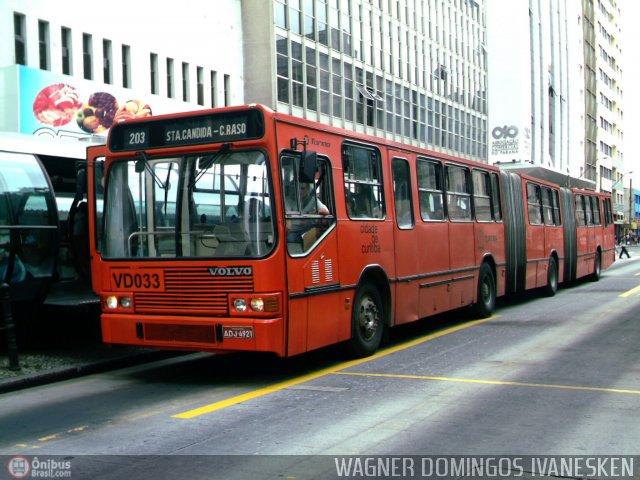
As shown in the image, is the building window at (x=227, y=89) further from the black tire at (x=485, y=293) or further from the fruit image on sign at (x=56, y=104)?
the black tire at (x=485, y=293)

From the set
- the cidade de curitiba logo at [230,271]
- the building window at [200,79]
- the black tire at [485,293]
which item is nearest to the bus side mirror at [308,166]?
the cidade de curitiba logo at [230,271]

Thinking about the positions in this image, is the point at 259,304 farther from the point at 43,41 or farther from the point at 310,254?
the point at 43,41

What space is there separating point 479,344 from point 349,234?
2.97 meters

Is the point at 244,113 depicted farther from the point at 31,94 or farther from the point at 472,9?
the point at 472,9

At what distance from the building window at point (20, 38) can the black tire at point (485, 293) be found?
60.6ft

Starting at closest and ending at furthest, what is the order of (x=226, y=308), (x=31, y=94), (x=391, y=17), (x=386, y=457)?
(x=386, y=457), (x=226, y=308), (x=31, y=94), (x=391, y=17)

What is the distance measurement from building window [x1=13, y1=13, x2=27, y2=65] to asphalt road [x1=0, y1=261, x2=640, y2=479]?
61.4 ft

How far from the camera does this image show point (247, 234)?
820 centimetres

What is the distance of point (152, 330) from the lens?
8523 mm

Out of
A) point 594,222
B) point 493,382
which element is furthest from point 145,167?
point 594,222

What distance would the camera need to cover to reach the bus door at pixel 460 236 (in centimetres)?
1298

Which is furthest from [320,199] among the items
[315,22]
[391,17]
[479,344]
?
[391,17]

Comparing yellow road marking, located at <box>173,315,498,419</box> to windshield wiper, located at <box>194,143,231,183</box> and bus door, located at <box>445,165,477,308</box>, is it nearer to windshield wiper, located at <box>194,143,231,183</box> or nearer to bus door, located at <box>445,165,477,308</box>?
bus door, located at <box>445,165,477,308</box>

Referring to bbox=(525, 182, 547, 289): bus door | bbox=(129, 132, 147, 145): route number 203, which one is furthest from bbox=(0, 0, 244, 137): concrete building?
bbox=(129, 132, 147, 145): route number 203
